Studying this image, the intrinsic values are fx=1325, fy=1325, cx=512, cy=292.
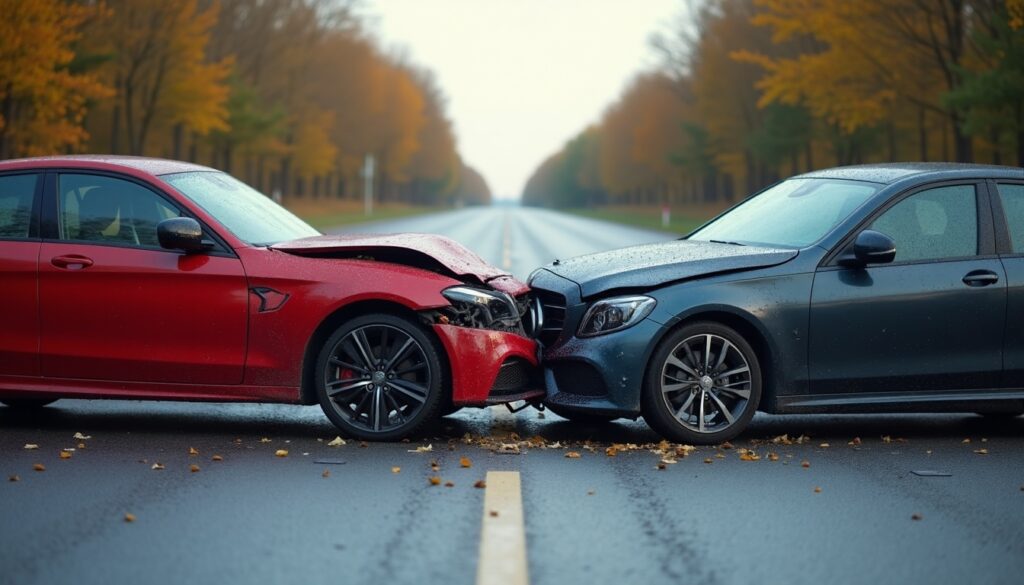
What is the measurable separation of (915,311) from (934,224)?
0.59 meters

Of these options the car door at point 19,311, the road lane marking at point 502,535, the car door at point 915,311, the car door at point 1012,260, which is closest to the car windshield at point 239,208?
the car door at point 19,311

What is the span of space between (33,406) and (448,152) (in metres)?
121

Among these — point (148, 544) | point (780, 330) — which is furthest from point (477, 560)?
point (780, 330)

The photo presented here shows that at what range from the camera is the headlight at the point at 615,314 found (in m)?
7.19

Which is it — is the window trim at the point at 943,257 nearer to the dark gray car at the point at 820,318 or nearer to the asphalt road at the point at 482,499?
the dark gray car at the point at 820,318

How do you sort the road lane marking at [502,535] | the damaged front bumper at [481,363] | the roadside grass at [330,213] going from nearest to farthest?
1. the road lane marking at [502,535]
2. the damaged front bumper at [481,363]
3. the roadside grass at [330,213]

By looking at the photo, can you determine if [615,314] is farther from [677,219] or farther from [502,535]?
[677,219]

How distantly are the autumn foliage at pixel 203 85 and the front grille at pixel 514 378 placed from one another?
69.1ft

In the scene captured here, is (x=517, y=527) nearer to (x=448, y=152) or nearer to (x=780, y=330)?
(x=780, y=330)

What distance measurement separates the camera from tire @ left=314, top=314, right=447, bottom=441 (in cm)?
714

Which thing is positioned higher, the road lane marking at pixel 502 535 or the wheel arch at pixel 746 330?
the wheel arch at pixel 746 330

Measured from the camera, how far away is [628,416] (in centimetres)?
718

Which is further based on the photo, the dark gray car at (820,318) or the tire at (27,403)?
the tire at (27,403)

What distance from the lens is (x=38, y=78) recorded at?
26.3 m
